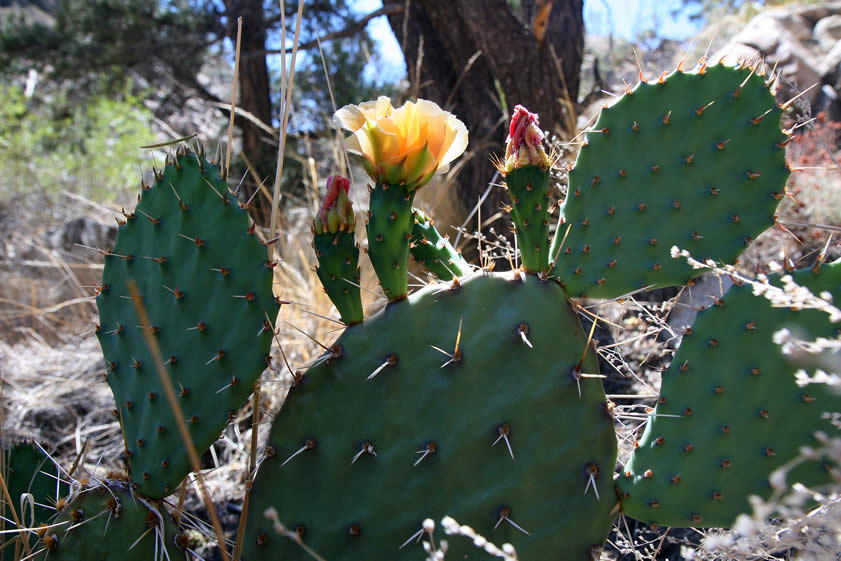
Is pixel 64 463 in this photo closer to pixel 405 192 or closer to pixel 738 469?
pixel 405 192

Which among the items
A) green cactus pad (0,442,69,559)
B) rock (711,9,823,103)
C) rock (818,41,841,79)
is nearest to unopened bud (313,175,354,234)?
green cactus pad (0,442,69,559)

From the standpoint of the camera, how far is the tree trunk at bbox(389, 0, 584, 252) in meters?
2.50

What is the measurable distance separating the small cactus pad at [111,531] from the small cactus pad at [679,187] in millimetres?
720

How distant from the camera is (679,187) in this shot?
1009 millimetres

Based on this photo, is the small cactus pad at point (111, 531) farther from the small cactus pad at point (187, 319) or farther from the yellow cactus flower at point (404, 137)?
the yellow cactus flower at point (404, 137)

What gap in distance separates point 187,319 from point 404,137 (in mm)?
410

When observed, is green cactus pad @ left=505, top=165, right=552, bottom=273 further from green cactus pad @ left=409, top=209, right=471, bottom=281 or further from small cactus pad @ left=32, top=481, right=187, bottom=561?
small cactus pad @ left=32, top=481, right=187, bottom=561

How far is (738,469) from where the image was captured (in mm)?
788

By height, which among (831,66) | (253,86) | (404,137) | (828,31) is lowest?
(831,66)

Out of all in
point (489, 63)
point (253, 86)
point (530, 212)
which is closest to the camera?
point (530, 212)

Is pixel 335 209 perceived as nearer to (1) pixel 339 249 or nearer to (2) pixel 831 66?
(1) pixel 339 249

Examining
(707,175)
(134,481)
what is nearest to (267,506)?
(134,481)

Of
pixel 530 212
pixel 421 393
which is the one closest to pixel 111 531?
pixel 421 393

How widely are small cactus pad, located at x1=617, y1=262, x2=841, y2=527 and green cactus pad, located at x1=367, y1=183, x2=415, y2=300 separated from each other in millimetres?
419
